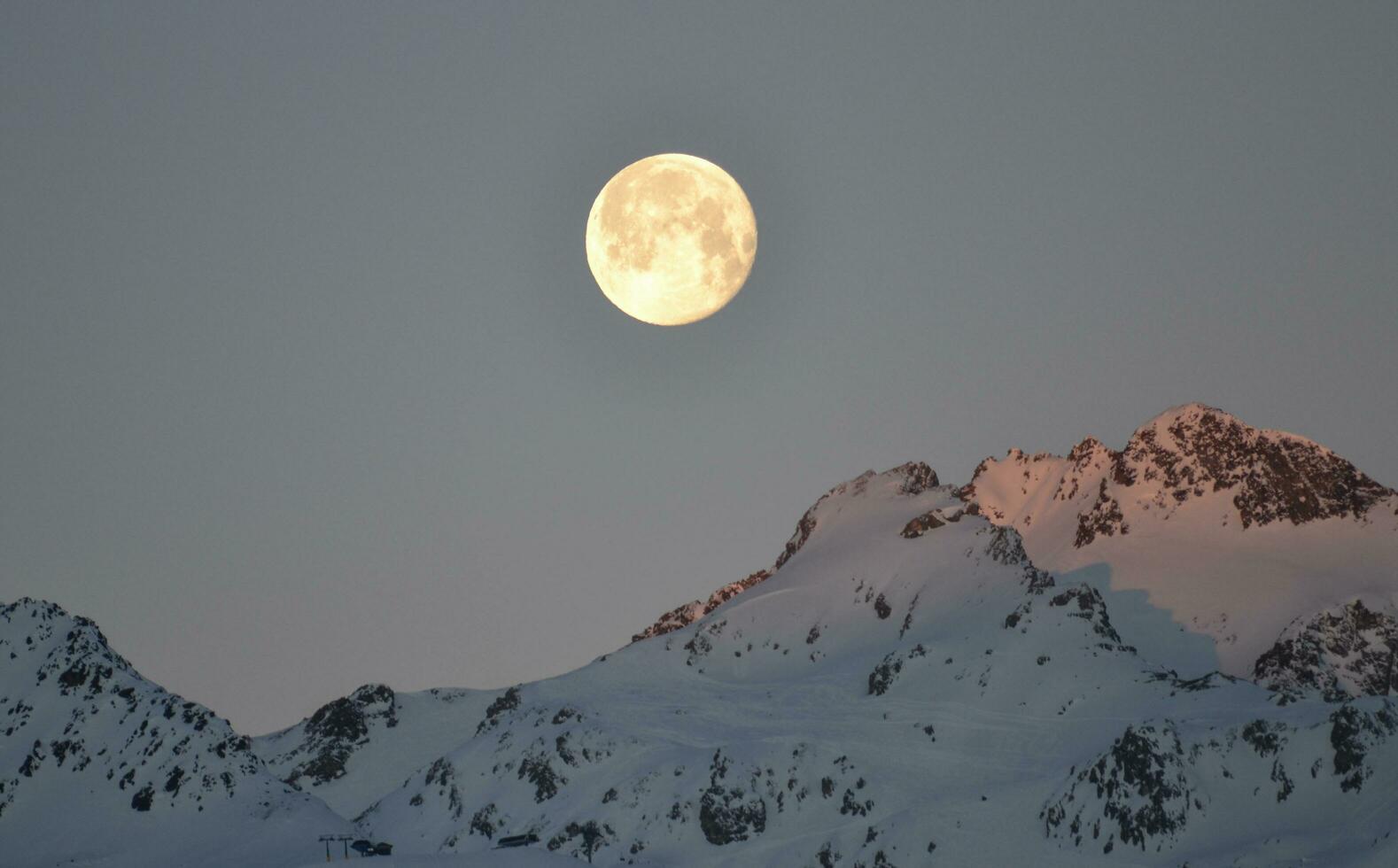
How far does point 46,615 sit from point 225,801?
32.7 meters

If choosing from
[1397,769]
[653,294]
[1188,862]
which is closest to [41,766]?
[653,294]

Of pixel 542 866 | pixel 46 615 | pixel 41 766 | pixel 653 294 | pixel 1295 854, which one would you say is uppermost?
pixel 653 294

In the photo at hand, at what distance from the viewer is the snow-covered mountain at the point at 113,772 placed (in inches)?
6841

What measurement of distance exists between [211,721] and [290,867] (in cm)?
4697

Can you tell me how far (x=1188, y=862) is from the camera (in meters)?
194

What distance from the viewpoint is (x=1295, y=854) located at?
18338cm

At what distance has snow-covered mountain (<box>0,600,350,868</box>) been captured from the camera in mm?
173750

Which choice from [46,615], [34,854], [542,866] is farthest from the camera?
[46,615]

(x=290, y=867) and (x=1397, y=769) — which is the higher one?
(x=1397, y=769)

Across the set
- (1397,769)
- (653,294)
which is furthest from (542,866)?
(1397,769)

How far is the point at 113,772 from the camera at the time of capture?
18475 centimetres

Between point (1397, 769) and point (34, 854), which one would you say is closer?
point (34, 854)

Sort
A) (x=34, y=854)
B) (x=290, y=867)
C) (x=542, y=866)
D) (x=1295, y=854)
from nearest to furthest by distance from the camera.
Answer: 1. (x=542, y=866)
2. (x=290, y=867)
3. (x=34, y=854)
4. (x=1295, y=854)

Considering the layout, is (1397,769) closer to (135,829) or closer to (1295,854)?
(1295,854)
